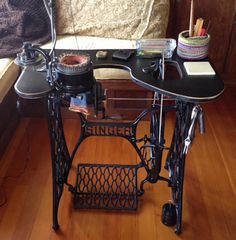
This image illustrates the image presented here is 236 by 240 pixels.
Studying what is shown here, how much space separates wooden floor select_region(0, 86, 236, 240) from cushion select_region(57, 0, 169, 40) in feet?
2.01

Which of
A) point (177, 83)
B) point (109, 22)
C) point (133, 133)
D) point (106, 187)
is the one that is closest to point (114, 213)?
point (106, 187)

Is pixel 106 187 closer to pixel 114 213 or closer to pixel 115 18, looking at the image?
pixel 114 213

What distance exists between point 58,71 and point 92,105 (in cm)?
18

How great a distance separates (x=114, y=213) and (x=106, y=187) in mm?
155

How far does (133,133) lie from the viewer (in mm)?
1374

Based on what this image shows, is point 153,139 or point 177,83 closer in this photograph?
point 177,83

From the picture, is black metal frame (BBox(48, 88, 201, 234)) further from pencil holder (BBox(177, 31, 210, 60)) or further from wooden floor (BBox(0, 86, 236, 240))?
pencil holder (BBox(177, 31, 210, 60))

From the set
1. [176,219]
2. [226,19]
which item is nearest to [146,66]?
[176,219]

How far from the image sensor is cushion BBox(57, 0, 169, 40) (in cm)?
186

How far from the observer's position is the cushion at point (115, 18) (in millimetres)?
1858

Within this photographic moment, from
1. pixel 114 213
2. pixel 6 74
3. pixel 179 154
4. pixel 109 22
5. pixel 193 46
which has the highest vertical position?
pixel 193 46

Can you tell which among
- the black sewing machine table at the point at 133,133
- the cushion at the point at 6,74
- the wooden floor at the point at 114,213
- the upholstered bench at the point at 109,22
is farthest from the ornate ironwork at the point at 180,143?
the cushion at the point at 6,74

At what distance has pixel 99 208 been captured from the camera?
4.70 feet

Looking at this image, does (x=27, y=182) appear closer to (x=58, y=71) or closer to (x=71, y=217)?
(x=71, y=217)
